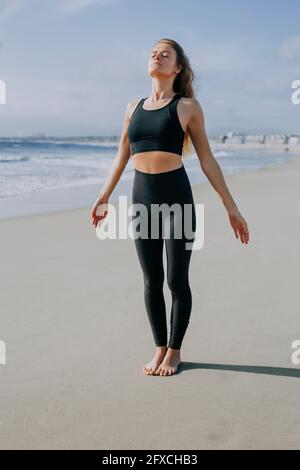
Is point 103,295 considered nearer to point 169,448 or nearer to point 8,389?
point 8,389

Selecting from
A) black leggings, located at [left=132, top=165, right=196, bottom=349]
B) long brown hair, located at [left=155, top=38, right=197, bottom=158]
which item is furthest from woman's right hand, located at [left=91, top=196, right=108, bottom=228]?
long brown hair, located at [left=155, top=38, right=197, bottom=158]

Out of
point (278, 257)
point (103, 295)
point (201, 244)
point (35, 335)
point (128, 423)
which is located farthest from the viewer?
point (201, 244)

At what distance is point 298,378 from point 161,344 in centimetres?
80

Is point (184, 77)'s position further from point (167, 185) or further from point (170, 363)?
point (170, 363)

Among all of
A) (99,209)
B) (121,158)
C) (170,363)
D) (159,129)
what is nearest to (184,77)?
(159,129)

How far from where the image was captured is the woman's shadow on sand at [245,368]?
354 cm

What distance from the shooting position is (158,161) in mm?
3410

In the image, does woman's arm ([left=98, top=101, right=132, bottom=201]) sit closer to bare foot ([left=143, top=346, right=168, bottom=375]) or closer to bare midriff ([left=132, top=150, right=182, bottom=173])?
bare midriff ([left=132, top=150, right=182, bottom=173])

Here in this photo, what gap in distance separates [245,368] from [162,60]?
1.80 metres

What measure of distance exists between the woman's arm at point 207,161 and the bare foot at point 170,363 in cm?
76

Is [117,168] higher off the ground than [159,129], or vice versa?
[159,129]

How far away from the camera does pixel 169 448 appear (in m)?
2.66

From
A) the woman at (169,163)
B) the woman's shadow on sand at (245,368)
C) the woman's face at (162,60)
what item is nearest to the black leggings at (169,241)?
the woman at (169,163)

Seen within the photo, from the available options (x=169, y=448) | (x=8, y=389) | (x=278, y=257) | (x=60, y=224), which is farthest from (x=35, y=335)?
(x=60, y=224)
